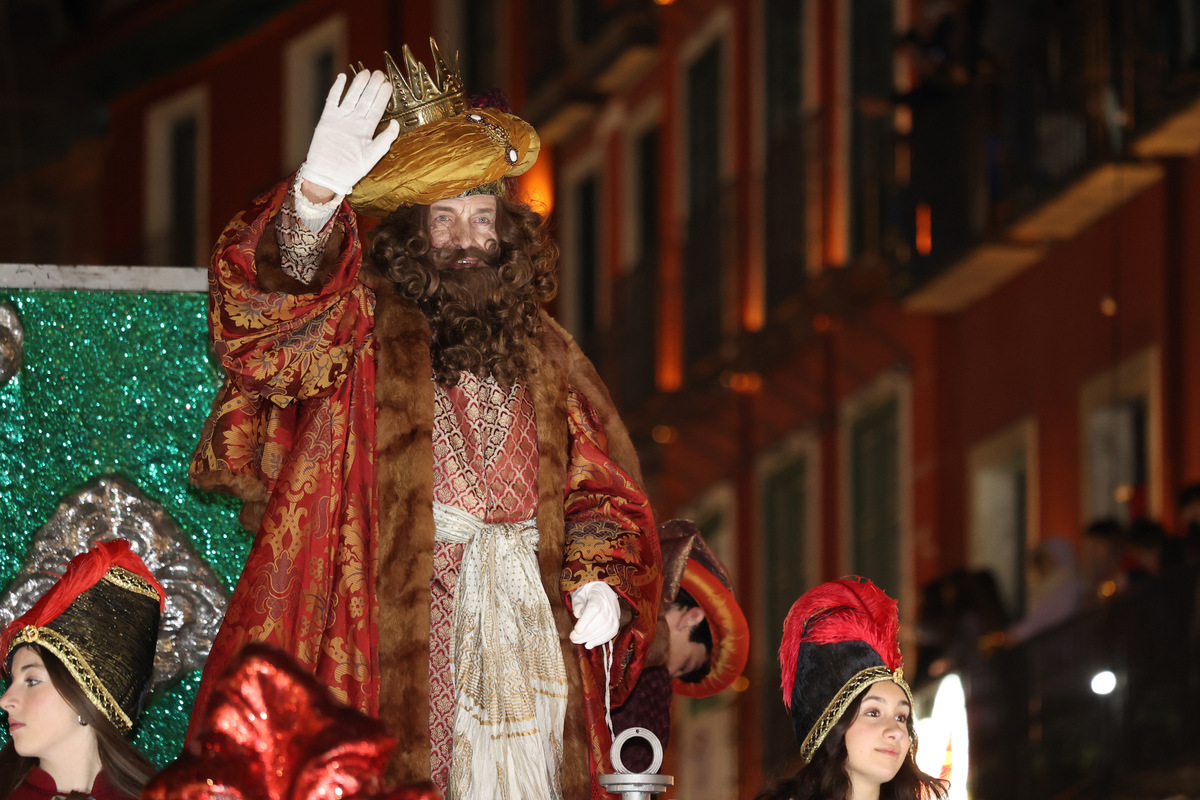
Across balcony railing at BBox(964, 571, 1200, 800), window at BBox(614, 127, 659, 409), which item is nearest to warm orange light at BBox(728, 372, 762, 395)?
window at BBox(614, 127, 659, 409)

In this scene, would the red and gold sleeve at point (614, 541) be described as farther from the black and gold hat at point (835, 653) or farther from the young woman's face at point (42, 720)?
the young woman's face at point (42, 720)

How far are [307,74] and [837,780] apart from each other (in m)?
15.3

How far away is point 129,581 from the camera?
5207mm

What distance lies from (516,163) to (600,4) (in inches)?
538

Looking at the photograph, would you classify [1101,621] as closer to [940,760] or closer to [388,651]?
[940,760]

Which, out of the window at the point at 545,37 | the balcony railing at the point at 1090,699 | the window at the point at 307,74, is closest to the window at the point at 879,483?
the balcony railing at the point at 1090,699

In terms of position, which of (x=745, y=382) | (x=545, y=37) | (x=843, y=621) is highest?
(x=545, y=37)

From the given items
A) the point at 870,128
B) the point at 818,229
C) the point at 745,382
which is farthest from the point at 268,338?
the point at 745,382

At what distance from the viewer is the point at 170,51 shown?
21297 millimetres

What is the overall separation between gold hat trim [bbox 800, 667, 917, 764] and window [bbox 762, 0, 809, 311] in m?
10.8

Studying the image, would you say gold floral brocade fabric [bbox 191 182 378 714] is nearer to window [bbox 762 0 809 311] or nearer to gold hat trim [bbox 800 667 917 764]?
gold hat trim [bbox 800 667 917 764]

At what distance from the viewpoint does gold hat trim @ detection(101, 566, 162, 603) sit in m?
5.18

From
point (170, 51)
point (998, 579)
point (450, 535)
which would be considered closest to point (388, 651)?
point (450, 535)

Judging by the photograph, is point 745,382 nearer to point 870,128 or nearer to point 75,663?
point 870,128
